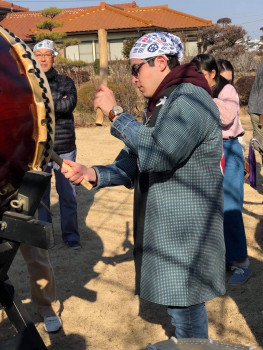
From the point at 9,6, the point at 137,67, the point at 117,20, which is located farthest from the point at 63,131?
the point at 9,6

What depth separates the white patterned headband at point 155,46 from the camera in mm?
2232

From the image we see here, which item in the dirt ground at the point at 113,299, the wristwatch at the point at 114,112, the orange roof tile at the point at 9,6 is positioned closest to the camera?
the wristwatch at the point at 114,112

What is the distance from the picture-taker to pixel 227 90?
3965 millimetres

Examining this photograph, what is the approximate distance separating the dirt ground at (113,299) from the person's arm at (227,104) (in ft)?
4.51

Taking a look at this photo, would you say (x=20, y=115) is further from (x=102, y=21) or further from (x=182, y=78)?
(x=102, y=21)

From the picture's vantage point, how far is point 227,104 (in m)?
3.88

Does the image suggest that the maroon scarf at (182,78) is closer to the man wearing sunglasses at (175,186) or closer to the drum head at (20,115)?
the man wearing sunglasses at (175,186)

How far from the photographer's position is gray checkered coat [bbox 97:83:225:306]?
208 cm

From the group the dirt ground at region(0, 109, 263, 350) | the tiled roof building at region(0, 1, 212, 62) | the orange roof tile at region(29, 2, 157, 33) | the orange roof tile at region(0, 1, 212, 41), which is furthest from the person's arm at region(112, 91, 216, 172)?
the orange roof tile at region(29, 2, 157, 33)

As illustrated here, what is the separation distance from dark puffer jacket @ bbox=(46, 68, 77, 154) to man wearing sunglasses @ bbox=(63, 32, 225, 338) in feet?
7.11

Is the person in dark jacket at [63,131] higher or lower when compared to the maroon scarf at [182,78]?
lower

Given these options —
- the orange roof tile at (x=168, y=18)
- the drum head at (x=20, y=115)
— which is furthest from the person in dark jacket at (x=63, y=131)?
the orange roof tile at (x=168, y=18)

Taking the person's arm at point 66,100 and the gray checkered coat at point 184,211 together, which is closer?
the gray checkered coat at point 184,211

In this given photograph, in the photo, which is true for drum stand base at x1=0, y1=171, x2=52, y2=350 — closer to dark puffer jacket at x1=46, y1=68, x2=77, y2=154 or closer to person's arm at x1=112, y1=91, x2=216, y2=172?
person's arm at x1=112, y1=91, x2=216, y2=172
